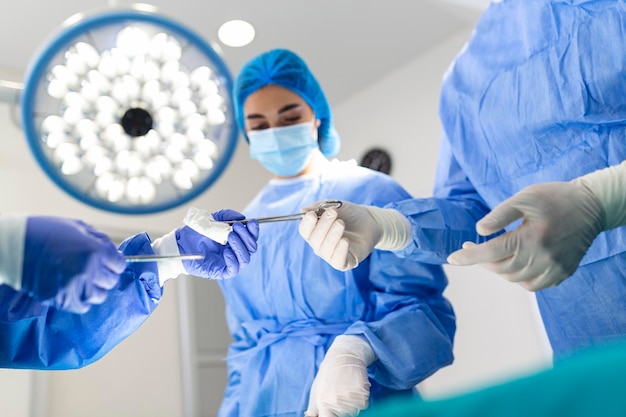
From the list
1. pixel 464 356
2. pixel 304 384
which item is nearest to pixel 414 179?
pixel 464 356

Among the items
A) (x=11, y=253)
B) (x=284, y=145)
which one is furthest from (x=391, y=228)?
(x=11, y=253)

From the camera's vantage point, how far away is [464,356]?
285 cm

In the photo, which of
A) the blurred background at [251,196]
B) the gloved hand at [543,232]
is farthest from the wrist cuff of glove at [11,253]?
Result: the blurred background at [251,196]

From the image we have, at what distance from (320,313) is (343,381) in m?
0.30

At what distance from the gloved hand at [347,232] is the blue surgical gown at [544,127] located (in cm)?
10

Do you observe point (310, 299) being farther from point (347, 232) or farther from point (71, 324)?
point (71, 324)

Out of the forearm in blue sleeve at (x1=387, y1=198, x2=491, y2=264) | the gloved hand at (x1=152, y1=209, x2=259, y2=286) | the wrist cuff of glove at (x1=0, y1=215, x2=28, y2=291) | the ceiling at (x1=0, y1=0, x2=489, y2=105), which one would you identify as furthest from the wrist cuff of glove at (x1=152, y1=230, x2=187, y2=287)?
the ceiling at (x1=0, y1=0, x2=489, y2=105)

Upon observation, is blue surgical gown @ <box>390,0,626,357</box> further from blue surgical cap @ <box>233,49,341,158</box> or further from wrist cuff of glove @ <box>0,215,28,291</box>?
wrist cuff of glove @ <box>0,215,28,291</box>

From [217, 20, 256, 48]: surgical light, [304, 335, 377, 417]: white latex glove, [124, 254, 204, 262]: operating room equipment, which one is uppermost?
[217, 20, 256, 48]: surgical light

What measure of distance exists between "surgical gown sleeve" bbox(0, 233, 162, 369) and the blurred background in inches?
63.1

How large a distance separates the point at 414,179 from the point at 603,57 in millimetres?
1932

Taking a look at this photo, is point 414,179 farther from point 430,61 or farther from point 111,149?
point 111,149

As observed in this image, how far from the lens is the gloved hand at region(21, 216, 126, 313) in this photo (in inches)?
33.5

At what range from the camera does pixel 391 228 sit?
1.32 metres
